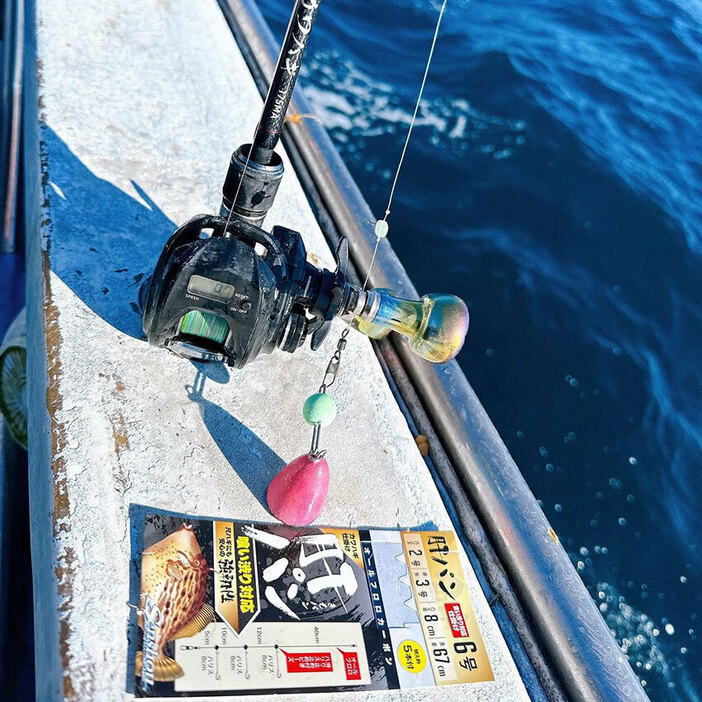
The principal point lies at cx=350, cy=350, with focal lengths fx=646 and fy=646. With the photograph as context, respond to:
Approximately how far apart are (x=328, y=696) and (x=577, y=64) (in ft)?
19.1

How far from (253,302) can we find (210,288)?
0.32 feet

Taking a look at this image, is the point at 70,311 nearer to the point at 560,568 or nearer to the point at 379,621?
the point at 379,621

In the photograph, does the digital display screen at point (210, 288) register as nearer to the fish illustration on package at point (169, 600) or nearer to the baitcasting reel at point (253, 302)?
the baitcasting reel at point (253, 302)

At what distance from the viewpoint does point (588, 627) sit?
5.04ft

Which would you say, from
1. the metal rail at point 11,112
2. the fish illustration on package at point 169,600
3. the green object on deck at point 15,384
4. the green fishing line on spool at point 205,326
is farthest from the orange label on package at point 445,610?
the metal rail at point 11,112

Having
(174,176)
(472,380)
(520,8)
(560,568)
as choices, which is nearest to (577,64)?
(520,8)

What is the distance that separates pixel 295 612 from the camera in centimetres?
138

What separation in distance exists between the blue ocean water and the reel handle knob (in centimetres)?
155

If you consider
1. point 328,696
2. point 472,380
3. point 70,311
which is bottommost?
point 472,380

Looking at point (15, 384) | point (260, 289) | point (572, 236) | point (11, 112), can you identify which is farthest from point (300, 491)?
point (572, 236)

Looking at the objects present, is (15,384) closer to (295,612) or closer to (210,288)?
(210,288)

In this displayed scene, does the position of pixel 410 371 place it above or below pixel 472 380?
above

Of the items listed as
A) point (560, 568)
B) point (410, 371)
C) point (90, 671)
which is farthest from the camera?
point (410, 371)

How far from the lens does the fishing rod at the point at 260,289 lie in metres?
1.38
